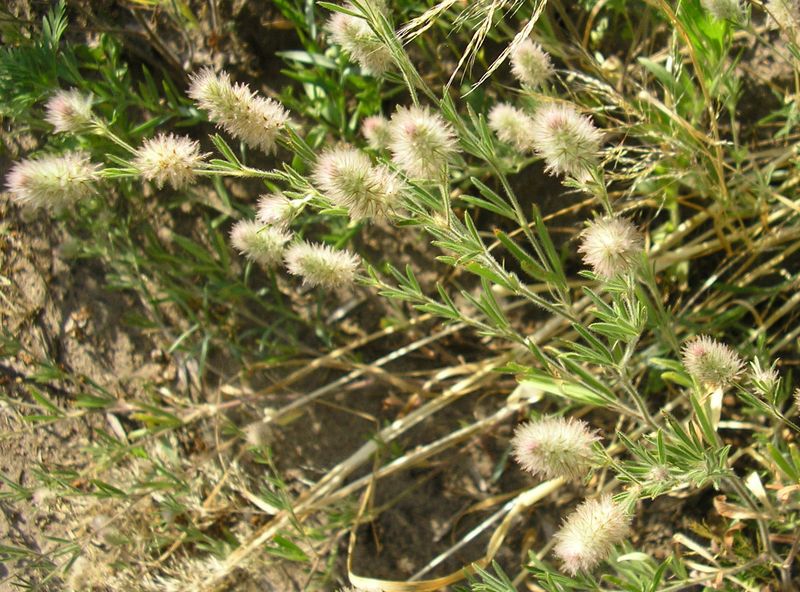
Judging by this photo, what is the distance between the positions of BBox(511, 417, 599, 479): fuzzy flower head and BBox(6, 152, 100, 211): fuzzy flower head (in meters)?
1.09

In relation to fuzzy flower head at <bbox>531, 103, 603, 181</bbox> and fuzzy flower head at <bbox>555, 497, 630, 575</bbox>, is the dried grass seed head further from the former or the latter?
fuzzy flower head at <bbox>555, 497, 630, 575</bbox>

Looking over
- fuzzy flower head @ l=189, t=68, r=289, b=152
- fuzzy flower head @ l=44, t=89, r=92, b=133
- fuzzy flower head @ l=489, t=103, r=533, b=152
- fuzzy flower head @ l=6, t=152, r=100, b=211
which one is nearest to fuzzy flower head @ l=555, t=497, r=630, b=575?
fuzzy flower head @ l=489, t=103, r=533, b=152

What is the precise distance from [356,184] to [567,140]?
446 millimetres

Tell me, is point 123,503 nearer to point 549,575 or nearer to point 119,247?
point 119,247

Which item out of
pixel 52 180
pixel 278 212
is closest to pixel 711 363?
pixel 278 212

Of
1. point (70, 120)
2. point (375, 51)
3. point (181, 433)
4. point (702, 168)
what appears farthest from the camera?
point (181, 433)

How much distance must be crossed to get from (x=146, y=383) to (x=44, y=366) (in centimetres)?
33

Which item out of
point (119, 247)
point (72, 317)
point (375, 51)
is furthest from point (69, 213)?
point (375, 51)

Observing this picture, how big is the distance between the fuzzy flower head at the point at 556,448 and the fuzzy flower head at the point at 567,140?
54cm

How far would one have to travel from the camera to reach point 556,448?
5.06 feet

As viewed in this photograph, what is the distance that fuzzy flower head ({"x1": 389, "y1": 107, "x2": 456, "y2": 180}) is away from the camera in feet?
4.86

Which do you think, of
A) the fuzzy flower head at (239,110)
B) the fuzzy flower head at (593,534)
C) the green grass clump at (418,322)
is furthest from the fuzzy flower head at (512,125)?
the fuzzy flower head at (593,534)

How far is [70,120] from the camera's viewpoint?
1.72m

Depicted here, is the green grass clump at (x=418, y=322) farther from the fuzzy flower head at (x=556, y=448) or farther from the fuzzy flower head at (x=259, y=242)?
the fuzzy flower head at (x=556, y=448)
